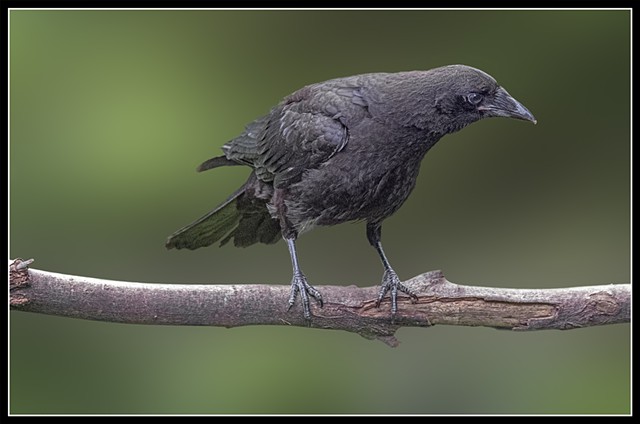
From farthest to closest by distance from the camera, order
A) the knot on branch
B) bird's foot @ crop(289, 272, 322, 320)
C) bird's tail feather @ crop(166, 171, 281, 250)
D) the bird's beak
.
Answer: bird's tail feather @ crop(166, 171, 281, 250) → bird's foot @ crop(289, 272, 322, 320) → the bird's beak → the knot on branch

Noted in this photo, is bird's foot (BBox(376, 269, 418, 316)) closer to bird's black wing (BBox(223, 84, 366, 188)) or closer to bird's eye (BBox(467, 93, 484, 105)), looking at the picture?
bird's black wing (BBox(223, 84, 366, 188))

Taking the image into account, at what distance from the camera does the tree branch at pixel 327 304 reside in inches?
113

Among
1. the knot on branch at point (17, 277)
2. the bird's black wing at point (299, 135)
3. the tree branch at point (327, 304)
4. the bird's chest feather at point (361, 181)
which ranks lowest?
the tree branch at point (327, 304)

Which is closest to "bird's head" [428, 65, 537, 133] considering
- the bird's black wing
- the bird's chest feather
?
the bird's chest feather

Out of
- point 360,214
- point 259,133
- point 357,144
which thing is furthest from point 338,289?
point 259,133

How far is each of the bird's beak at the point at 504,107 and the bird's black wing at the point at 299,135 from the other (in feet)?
1.57

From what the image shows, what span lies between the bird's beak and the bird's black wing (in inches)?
18.9

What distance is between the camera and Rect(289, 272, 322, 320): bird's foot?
3092 millimetres

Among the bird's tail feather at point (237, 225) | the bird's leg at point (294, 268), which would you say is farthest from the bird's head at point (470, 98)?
the bird's tail feather at point (237, 225)

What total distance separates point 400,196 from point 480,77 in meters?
0.56

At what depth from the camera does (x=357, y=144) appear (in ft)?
10.3

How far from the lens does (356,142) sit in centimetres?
314

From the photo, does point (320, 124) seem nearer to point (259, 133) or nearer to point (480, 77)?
point (259, 133)

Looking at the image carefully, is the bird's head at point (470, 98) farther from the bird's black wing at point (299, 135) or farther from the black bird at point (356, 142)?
the bird's black wing at point (299, 135)
